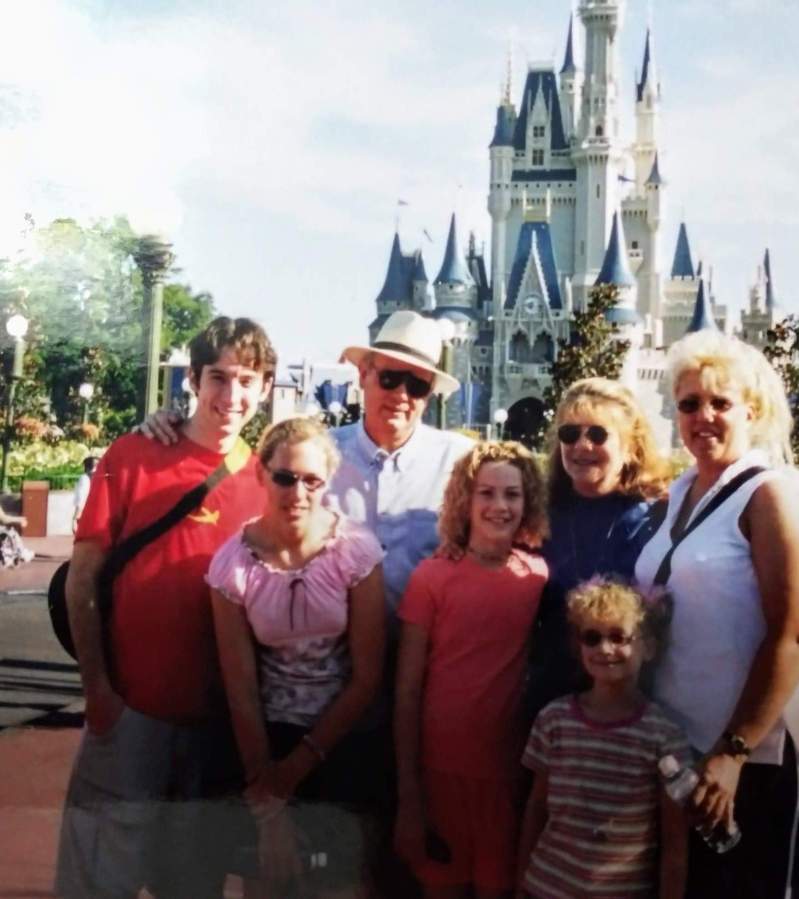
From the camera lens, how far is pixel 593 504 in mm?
1500

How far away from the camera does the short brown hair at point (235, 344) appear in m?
1.49

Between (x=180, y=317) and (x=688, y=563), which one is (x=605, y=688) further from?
(x=180, y=317)

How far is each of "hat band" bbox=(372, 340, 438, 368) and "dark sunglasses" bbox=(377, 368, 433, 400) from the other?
0.03m

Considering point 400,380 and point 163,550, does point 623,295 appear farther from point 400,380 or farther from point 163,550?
point 163,550

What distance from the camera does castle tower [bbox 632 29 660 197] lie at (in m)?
1.91

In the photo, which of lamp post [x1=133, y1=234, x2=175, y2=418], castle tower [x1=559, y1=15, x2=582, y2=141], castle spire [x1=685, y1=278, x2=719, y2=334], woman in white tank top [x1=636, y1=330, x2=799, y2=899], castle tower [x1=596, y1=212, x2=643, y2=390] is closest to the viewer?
woman in white tank top [x1=636, y1=330, x2=799, y2=899]

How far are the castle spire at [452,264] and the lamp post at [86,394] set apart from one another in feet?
1.92

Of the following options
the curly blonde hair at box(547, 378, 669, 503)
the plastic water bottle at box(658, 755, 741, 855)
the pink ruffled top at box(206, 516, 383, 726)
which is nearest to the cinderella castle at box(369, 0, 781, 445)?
the curly blonde hair at box(547, 378, 669, 503)

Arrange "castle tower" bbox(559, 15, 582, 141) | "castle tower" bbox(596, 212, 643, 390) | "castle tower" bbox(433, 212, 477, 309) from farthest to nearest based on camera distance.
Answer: "castle tower" bbox(596, 212, 643, 390) → "castle tower" bbox(559, 15, 582, 141) → "castle tower" bbox(433, 212, 477, 309)

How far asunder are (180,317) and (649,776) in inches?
40.2

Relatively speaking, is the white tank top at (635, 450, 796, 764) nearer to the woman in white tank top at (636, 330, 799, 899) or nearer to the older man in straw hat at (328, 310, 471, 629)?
the woman in white tank top at (636, 330, 799, 899)

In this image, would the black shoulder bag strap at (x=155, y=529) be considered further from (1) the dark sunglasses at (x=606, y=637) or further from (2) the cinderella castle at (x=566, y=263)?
(1) the dark sunglasses at (x=606, y=637)

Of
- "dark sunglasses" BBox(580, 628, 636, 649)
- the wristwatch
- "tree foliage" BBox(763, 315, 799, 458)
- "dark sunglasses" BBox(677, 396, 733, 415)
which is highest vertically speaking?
"tree foliage" BBox(763, 315, 799, 458)

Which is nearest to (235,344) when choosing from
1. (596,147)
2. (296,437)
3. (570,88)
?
(296,437)
